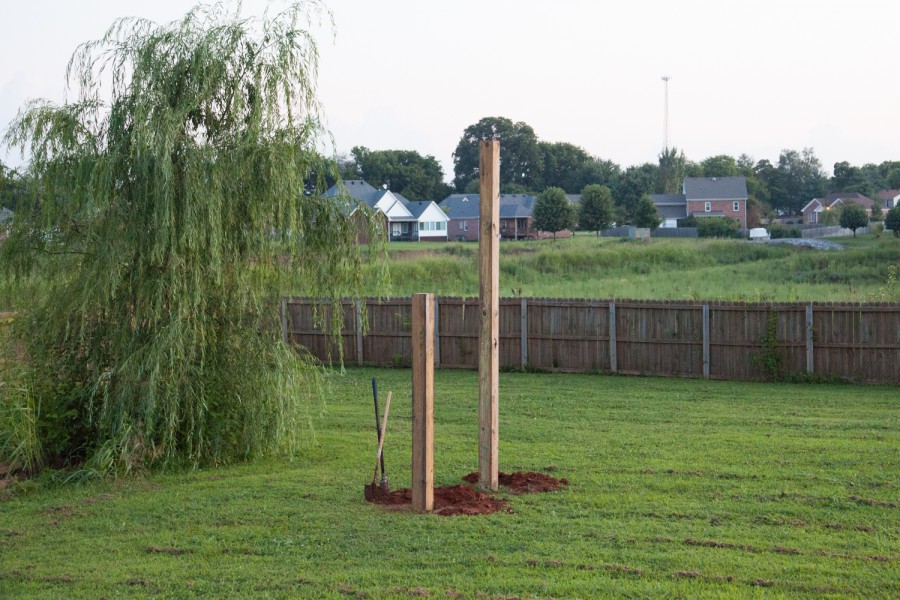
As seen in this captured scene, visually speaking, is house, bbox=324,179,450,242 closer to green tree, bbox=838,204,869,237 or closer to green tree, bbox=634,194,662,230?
green tree, bbox=634,194,662,230

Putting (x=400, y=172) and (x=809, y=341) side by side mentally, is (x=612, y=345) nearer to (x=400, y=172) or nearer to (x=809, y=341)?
(x=809, y=341)

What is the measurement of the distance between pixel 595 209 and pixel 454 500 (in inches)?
2396

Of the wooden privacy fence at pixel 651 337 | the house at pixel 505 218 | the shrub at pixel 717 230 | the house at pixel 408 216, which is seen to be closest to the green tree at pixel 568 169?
the house at pixel 505 218

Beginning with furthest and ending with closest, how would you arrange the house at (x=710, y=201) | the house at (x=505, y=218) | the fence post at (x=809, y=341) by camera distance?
the house at (x=710, y=201) → the house at (x=505, y=218) → the fence post at (x=809, y=341)

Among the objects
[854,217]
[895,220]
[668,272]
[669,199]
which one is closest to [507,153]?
[669,199]

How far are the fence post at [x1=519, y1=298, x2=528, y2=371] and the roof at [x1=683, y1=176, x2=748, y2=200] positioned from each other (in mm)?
69150

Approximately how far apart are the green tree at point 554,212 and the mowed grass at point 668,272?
18.7 metres

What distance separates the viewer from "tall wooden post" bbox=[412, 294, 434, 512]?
7.50m

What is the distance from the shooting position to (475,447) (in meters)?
10.2

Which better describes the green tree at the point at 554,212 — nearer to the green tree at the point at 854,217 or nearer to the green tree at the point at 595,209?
the green tree at the point at 595,209

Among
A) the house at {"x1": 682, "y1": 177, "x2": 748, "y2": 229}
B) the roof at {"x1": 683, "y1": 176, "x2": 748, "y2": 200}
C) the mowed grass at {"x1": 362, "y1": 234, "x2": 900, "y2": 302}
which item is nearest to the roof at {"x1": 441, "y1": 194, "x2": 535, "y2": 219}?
the house at {"x1": 682, "y1": 177, "x2": 748, "y2": 229}

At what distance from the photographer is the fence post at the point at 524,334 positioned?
17828 mm

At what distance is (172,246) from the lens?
8867mm

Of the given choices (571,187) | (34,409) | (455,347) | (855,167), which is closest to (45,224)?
(34,409)
